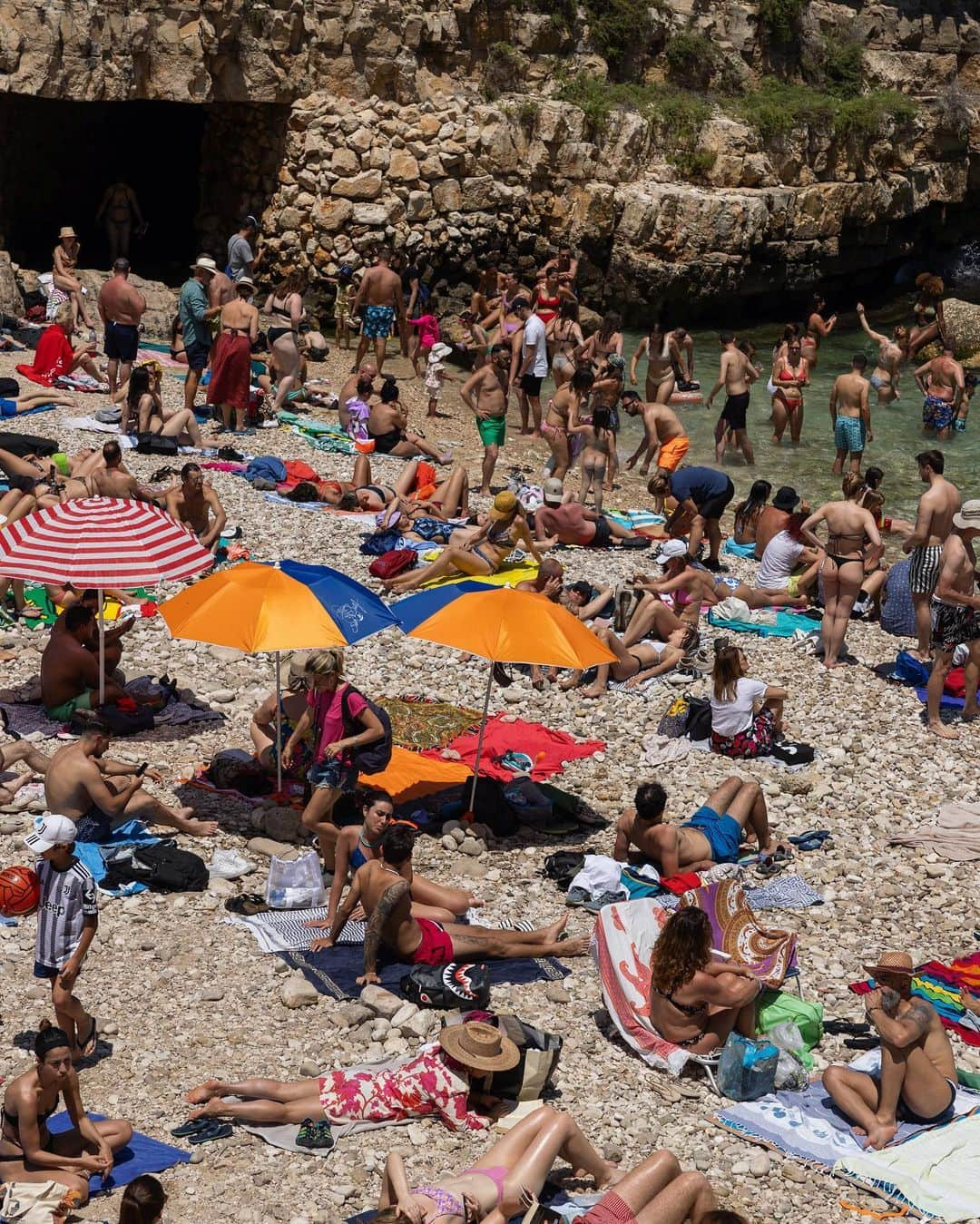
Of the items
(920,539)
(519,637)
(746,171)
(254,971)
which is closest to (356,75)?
(746,171)

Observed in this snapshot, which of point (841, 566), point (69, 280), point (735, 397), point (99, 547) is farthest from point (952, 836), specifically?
point (69, 280)

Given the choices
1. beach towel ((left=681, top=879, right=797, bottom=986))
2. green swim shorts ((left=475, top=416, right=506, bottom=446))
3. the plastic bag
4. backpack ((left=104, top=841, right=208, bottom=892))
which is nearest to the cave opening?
green swim shorts ((left=475, top=416, right=506, bottom=446))

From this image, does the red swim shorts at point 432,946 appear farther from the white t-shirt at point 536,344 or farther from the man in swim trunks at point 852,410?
the white t-shirt at point 536,344

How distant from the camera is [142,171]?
26.9m

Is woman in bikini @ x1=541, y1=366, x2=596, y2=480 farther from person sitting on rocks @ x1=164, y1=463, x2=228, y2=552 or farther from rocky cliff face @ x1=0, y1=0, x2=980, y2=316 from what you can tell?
rocky cliff face @ x1=0, y1=0, x2=980, y2=316

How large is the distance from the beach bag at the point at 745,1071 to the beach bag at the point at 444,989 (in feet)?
4.09

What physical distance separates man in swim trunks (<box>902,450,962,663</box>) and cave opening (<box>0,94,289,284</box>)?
51.2ft

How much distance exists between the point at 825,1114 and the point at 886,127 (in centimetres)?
2596

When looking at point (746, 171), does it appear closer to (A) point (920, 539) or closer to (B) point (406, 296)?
(B) point (406, 296)

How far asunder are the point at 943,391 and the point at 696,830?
12.5m

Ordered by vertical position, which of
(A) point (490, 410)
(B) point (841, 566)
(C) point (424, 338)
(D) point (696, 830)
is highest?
(A) point (490, 410)

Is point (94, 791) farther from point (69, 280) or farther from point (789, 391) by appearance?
point (789, 391)

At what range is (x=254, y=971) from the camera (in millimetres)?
7984

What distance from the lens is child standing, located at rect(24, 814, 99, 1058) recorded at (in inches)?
276
